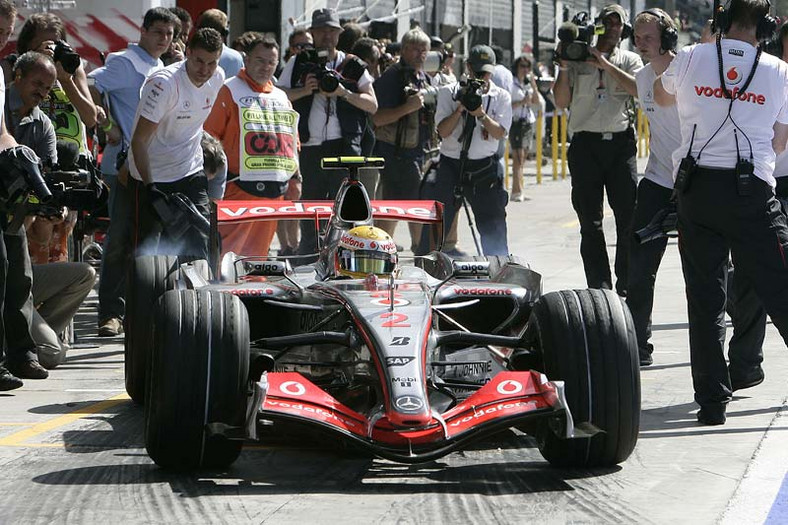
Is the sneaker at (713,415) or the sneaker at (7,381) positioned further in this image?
the sneaker at (7,381)

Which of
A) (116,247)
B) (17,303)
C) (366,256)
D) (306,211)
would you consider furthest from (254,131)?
(366,256)

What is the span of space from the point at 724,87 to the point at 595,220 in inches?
134

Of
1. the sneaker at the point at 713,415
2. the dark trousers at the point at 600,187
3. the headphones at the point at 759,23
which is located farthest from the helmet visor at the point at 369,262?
the dark trousers at the point at 600,187

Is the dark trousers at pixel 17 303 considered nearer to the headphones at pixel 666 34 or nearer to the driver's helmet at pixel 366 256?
the driver's helmet at pixel 366 256

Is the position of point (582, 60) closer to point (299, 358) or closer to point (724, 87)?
point (724, 87)

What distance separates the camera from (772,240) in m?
7.55

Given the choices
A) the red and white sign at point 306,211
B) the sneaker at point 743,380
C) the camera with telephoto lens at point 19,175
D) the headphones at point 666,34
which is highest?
the headphones at point 666,34

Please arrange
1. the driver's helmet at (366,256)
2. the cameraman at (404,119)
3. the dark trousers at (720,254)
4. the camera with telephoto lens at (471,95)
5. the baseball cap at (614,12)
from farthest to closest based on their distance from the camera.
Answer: the cameraman at (404,119) → the camera with telephoto lens at (471,95) → the baseball cap at (614,12) → the driver's helmet at (366,256) → the dark trousers at (720,254)

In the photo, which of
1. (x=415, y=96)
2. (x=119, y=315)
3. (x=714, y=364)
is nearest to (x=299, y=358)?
(x=714, y=364)

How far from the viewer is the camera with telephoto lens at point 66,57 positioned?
425 inches

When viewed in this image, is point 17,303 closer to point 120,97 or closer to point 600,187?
point 120,97

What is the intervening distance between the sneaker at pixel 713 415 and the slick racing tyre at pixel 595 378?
3.79 ft

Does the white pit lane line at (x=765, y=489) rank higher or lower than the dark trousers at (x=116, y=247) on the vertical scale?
lower

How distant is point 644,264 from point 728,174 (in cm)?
184
